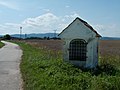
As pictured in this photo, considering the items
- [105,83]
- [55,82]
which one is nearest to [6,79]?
[55,82]

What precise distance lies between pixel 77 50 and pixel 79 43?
42 centimetres

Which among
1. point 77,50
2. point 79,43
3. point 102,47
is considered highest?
point 79,43

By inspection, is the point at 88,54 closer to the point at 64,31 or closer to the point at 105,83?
the point at 64,31

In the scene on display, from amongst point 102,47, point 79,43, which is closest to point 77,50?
point 79,43

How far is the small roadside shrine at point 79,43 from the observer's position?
16.4m

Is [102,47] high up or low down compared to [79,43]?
down

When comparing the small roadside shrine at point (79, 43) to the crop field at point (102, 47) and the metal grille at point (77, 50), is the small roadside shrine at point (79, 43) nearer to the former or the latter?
the metal grille at point (77, 50)

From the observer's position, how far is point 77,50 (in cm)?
1698

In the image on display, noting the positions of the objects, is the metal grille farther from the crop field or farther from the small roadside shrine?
the crop field

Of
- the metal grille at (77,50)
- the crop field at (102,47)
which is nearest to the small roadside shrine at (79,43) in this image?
the metal grille at (77,50)

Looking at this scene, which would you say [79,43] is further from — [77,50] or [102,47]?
[102,47]

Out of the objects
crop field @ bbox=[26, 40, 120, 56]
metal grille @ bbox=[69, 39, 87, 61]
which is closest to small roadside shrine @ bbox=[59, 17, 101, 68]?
metal grille @ bbox=[69, 39, 87, 61]

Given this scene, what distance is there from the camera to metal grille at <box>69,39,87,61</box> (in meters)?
16.8

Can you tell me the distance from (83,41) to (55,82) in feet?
19.6
